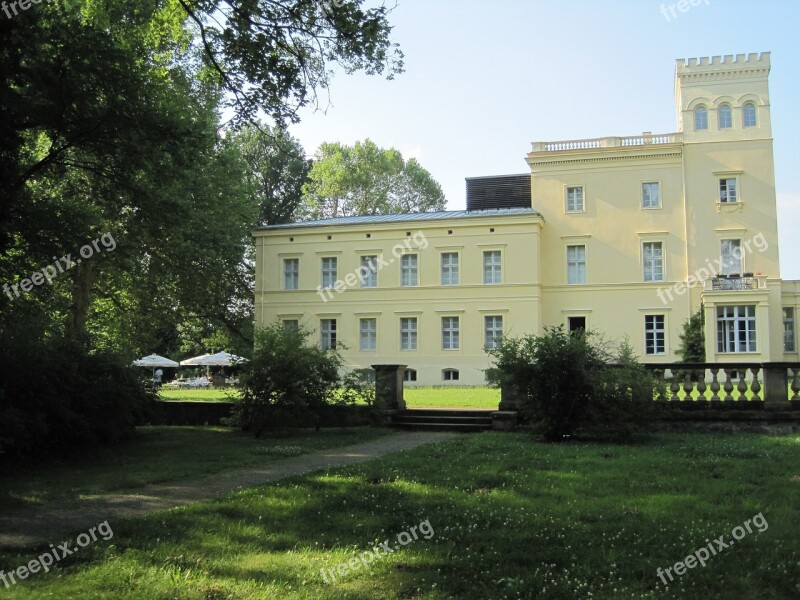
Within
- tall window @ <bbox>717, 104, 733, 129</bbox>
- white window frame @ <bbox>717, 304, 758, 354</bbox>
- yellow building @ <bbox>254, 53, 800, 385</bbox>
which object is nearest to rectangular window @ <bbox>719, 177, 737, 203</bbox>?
yellow building @ <bbox>254, 53, 800, 385</bbox>

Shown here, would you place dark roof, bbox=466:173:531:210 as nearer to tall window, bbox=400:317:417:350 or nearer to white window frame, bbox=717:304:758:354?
tall window, bbox=400:317:417:350

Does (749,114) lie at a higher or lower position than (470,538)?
higher

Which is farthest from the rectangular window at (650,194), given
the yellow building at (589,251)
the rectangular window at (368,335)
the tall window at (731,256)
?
the rectangular window at (368,335)

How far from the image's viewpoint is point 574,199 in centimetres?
3972

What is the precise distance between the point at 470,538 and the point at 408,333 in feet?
111

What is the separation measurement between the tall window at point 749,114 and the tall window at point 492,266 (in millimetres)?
15120

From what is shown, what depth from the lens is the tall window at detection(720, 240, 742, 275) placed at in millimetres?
36844

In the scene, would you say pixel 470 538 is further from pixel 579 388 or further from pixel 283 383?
pixel 283 383

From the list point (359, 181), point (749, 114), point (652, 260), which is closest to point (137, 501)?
point (652, 260)

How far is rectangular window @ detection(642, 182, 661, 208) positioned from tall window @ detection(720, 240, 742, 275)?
13.5 ft

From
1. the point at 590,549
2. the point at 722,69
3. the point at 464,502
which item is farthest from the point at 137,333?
the point at 722,69

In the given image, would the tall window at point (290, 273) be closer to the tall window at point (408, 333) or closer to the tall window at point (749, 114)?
the tall window at point (408, 333)

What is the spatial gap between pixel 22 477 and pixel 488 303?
101ft

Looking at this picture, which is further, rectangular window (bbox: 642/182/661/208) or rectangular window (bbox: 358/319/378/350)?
rectangular window (bbox: 358/319/378/350)
